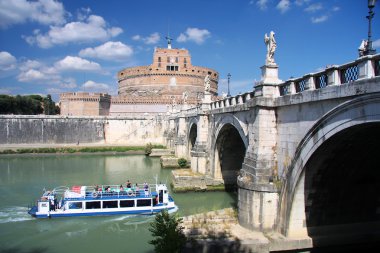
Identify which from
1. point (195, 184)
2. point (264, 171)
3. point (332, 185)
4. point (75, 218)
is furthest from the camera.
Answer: point (195, 184)

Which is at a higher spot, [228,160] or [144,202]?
[228,160]

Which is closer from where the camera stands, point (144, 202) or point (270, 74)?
point (270, 74)

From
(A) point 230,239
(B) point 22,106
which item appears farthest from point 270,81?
(B) point 22,106

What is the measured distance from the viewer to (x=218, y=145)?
21.8m

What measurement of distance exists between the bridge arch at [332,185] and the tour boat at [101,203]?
7.59m

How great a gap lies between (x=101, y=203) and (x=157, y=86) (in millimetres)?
53966

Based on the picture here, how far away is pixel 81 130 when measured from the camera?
5197 cm

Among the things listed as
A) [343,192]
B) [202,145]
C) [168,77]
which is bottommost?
[343,192]

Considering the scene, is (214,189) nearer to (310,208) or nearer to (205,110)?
(205,110)

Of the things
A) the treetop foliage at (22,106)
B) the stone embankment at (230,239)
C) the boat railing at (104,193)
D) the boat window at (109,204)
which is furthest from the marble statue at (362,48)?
the treetop foliage at (22,106)

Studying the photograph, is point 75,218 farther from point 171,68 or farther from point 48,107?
point 48,107

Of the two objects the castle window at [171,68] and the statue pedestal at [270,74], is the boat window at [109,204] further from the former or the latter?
the castle window at [171,68]

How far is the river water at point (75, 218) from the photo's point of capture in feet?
45.2

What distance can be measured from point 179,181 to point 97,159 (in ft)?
67.3
